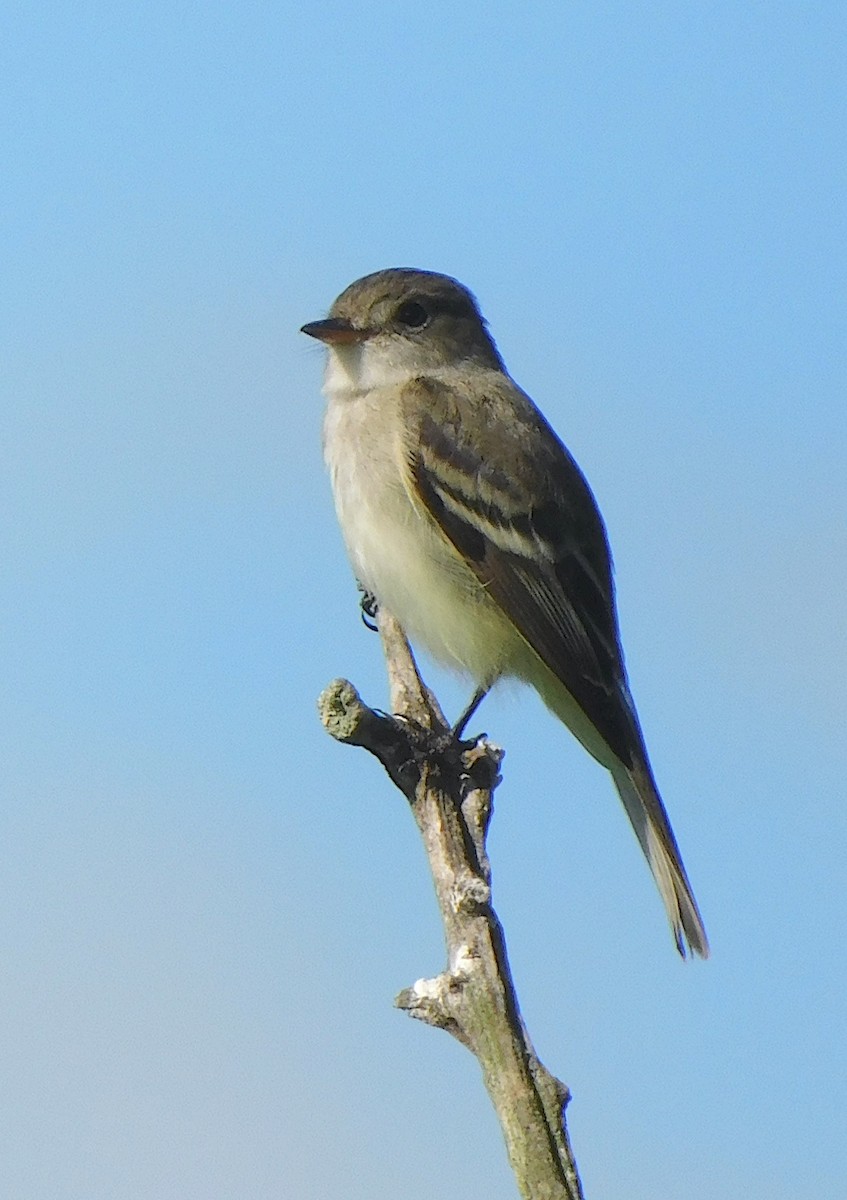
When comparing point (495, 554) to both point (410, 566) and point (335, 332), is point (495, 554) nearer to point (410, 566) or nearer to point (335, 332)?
point (410, 566)

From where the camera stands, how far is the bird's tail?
5.96 meters

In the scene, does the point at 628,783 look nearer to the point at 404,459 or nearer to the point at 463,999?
the point at 404,459

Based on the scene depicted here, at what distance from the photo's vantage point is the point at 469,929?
4164 millimetres

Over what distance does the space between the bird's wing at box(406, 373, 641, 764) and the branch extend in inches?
29.1

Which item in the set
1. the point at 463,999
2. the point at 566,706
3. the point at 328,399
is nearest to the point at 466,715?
the point at 566,706

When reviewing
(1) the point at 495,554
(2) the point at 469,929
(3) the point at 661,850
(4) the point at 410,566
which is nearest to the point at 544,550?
(1) the point at 495,554

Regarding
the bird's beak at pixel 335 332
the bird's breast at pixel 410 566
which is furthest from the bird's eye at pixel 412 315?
the bird's breast at pixel 410 566

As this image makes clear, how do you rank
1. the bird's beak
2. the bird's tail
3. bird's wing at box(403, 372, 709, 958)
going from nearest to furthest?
the bird's tail < bird's wing at box(403, 372, 709, 958) < the bird's beak

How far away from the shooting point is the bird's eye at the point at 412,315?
7.18m

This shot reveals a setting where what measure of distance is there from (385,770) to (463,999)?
1055mm

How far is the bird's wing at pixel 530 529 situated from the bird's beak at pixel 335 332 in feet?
1.35

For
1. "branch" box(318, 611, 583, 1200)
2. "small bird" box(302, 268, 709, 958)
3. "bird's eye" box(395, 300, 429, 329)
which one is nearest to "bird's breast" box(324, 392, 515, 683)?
"small bird" box(302, 268, 709, 958)

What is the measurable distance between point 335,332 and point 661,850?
8.14ft

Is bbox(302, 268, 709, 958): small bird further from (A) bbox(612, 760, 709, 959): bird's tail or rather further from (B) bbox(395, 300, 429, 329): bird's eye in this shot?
(B) bbox(395, 300, 429, 329): bird's eye
